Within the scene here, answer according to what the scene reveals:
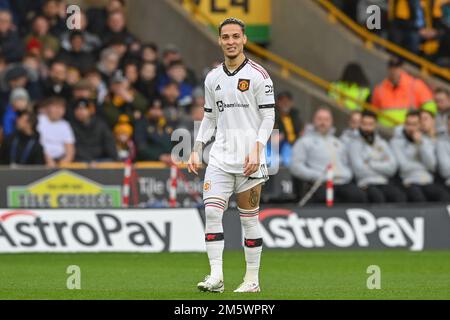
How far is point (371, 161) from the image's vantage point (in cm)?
2222

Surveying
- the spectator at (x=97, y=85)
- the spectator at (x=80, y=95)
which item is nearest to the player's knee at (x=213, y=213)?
the spectator at (x=80, y=95)

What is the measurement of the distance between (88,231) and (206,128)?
639 cm

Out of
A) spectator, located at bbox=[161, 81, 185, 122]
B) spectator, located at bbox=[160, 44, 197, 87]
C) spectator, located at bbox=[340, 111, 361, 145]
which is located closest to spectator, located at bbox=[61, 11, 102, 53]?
spectator, located at bbox=[160, 44, 197, 87]

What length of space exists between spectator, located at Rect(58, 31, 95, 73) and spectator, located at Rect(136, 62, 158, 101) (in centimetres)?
86

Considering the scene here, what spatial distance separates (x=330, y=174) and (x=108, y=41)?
17.7 feet

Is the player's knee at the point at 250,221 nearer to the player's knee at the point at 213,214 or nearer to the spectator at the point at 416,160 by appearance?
the player's knee at the point at 213,214

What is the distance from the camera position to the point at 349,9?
2753 centimetres

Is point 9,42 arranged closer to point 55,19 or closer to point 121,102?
point 55,19

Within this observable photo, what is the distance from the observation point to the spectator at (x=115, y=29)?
970 inches

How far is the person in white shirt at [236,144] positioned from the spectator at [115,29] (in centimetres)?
1101

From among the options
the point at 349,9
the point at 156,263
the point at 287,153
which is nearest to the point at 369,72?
the point at 349,9

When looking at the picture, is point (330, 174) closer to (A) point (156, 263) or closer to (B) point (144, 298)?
(A) point (156, 263)

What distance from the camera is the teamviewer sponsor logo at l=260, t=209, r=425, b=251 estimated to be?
2031cm

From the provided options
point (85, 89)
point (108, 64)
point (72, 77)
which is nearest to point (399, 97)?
point (108, 64)
